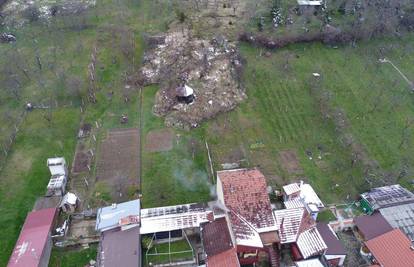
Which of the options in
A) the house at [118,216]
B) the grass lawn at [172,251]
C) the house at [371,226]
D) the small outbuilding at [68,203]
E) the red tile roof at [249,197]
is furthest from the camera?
the small outbuilding at [68,203]

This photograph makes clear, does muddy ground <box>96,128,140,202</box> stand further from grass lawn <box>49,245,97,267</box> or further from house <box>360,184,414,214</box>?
house <box>360,184,414,214</box>

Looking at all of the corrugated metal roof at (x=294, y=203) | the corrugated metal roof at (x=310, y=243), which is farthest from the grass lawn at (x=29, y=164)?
the corrugated metal roof at (x=310, y=243)

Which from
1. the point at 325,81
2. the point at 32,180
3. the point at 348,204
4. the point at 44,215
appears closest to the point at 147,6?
the point at 325,81

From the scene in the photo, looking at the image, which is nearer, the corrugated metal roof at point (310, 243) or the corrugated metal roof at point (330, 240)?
the corrugated metal roof at point (310, 243)

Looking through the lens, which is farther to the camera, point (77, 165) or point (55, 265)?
point (77, 165)

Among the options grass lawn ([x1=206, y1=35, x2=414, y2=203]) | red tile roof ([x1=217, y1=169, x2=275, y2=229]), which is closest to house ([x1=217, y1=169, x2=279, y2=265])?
red tile roof ([x1=217, y1=169, x2=275, y2=229])

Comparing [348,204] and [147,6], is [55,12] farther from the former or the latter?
[348,204]

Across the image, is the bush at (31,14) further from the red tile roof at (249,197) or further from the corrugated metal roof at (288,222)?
the corrugated metal roof at (288,222)
